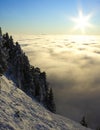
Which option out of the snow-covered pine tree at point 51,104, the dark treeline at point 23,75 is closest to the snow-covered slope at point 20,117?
the dark treeline at point 23,75

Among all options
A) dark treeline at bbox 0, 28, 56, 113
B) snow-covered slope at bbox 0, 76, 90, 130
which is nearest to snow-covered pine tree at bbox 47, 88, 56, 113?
dark treeline at bbox 0, 28, 56, 113

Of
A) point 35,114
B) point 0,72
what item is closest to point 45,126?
point 35,114

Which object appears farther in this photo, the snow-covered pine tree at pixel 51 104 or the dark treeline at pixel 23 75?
the snow-covered pine tree at pixel 51 104

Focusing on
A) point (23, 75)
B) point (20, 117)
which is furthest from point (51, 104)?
point (20, 117)

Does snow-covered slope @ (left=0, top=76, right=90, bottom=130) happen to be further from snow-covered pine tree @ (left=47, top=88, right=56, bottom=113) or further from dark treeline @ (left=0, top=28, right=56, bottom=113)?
snow-covered pine tree @ (left=47, top=88, right=56, bottom=113)

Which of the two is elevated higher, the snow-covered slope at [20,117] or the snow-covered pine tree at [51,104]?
the snow-covered pine tree at [51,104]

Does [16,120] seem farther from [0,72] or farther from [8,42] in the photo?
[8,42]

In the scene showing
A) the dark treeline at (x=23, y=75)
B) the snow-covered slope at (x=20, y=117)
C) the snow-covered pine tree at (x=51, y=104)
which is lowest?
the snow-covered slope at (x=20, y=117)

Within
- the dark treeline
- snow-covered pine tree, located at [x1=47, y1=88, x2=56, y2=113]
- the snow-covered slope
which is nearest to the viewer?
the snow-covered slope

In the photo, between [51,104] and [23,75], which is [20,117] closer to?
[23,75]

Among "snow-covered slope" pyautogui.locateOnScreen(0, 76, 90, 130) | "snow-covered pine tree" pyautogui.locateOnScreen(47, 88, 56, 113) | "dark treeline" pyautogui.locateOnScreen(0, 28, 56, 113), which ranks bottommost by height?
"snow-covered slope" pyautogui.locateOnScreen(0, 76, 90, 130)

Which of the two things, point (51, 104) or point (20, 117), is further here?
point (51, 104)

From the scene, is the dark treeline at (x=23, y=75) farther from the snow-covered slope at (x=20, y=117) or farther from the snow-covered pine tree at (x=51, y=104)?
the snow-covered slope at (x=20, y=117)

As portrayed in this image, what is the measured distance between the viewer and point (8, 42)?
7712 cm
